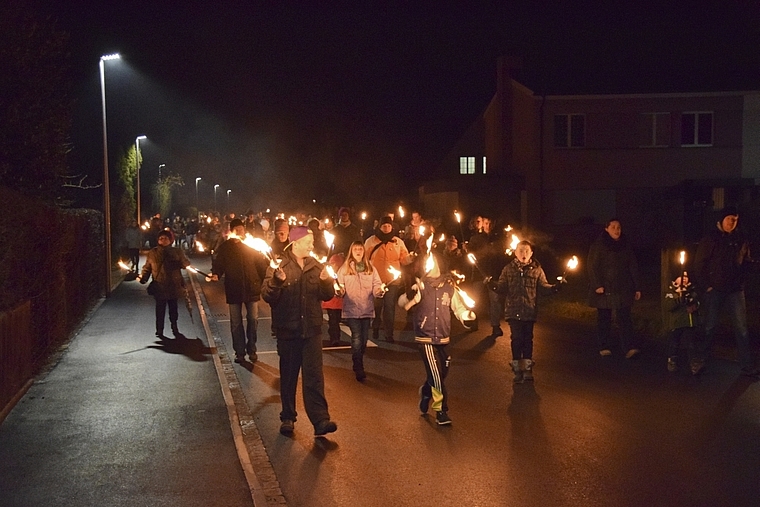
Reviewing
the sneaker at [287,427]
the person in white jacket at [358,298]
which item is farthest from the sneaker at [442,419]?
the person in white jacket at [358,298]

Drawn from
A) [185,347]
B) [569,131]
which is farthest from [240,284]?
[569,131]

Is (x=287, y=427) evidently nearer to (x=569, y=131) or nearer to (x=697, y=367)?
(x=697, y=367)

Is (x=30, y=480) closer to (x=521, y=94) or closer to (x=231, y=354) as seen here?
(x=231, y=354)

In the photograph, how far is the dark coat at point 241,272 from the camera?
12.0 metres

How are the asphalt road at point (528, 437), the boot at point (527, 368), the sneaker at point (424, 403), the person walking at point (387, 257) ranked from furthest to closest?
the person walking at point (387, 257)
the boot at point (527, 368)
the sneaker at point (424, 403)
the asphalt road at point (528, 437)

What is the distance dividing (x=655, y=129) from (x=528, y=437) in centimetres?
2818

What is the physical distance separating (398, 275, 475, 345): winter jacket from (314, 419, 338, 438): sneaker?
1232 millimetres

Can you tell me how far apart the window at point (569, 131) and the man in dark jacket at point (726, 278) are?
23.8 metres

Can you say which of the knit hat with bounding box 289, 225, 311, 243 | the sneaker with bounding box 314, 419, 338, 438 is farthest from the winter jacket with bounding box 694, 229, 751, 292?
the sneaker with bounding box 314, 419, 338, 438

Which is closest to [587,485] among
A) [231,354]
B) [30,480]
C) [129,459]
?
[129,459]

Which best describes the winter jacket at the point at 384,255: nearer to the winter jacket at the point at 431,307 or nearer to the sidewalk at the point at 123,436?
the sidewalk at the point at 123,436

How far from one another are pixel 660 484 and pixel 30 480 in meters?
4.81

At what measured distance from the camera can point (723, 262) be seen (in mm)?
10531

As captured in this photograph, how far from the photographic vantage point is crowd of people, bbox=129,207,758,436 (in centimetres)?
818
